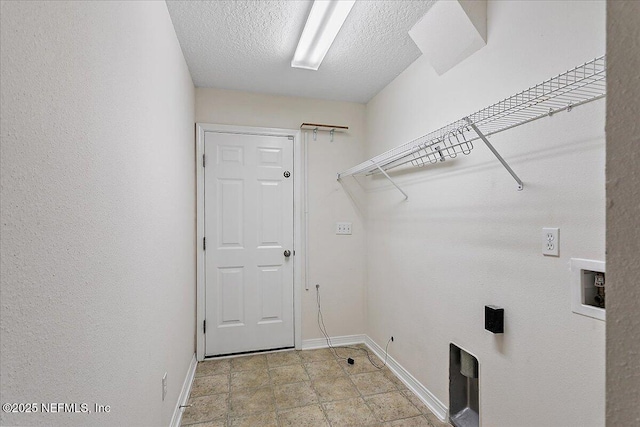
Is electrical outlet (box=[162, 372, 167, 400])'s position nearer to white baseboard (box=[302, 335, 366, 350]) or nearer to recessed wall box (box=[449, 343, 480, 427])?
white baseboard (box=[302, 335, 366, 350])

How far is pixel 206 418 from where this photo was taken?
1974 millimetres

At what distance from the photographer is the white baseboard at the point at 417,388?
1.99 meters

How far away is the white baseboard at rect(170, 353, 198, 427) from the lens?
73.7 inches

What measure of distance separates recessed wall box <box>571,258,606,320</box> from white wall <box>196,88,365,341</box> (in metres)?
2.09

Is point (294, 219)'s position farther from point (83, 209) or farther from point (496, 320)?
point (83, 209)

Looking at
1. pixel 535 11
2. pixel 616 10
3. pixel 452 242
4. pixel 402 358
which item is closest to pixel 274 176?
pixel 452 242

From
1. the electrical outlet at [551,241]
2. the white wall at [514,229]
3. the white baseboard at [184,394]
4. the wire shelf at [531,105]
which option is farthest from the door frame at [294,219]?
the electrical outlet at [551,241]

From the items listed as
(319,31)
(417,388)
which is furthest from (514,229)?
(319,31)

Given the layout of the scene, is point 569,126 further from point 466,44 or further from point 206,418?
point 206,418

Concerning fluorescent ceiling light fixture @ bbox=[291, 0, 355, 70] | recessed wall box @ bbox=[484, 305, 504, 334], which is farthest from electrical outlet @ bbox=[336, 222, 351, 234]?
recessed wall box @ bbox=[484, 305, 504, 334]

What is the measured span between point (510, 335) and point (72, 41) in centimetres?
201

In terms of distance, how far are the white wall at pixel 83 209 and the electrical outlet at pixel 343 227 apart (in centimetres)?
181

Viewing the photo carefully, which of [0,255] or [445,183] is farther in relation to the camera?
[445,183]

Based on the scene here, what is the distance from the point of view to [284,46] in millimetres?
2148
